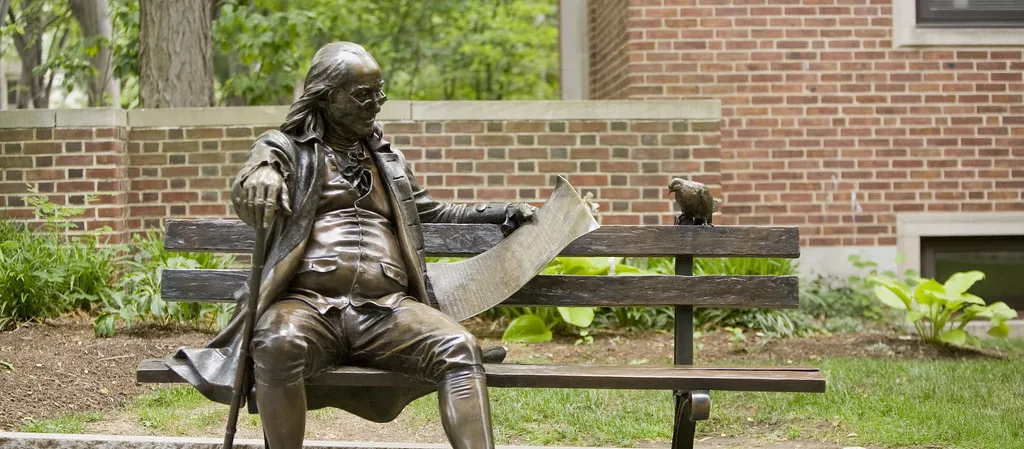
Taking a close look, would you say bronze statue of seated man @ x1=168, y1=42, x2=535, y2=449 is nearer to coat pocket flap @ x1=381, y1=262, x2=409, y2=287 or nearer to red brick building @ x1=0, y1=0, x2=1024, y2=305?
coat pocket flap @ x1=381, y1=262, x2=409, y2=287

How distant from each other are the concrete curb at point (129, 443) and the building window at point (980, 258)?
5447mm

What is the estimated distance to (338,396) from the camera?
3.75 metres

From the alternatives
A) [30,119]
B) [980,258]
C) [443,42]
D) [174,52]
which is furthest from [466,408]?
[443,42]

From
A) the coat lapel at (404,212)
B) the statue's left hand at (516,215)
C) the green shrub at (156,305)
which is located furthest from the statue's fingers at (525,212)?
the green shrub at (156,305)

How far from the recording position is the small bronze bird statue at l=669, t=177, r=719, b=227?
4.28 meters

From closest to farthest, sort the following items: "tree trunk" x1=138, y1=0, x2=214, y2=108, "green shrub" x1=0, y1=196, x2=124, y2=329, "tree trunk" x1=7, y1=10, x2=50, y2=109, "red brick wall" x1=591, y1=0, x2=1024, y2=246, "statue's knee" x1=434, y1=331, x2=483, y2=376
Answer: "statue's knee" x1=434, y1=331, x2=483, y2=376
"green shrub" x1=0, y1=196, x2=124, y2=329
"tree trunk" x1=138, y1=0, x2=214, y2=108
"red brick wall" x1=591, y1=0, x2=1024, y2=246
"tree trunk" x1=7, y1=10, x2=50, y2=109

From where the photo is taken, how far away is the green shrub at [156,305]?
6.30 metres

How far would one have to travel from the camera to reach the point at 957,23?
344 inches

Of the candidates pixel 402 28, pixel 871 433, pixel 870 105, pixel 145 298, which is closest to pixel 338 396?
pixel 871 433

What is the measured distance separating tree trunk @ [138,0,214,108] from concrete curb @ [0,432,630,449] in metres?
4.41

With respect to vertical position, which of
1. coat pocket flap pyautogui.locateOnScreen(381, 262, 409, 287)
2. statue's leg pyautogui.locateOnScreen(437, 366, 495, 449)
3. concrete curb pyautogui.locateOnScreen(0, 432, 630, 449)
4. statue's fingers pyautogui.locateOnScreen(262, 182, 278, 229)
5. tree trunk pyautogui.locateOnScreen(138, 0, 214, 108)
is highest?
tree trunk pyautogui.locateOnScreen(138, 0, 214, 108)

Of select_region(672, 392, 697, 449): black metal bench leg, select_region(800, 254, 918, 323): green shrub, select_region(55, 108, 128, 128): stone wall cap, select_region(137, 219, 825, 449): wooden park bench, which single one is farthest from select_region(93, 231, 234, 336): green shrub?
select_region(800, 254, 918, 323): green shrub

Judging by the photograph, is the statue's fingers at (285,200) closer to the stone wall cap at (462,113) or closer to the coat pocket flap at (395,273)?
the coat pocket flap at (395,273)

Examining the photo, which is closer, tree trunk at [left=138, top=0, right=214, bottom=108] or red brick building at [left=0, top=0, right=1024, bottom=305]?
tree trunk at [left=138, top=0, right=214, bottom=108]
